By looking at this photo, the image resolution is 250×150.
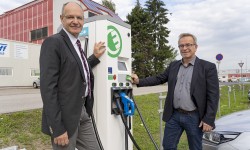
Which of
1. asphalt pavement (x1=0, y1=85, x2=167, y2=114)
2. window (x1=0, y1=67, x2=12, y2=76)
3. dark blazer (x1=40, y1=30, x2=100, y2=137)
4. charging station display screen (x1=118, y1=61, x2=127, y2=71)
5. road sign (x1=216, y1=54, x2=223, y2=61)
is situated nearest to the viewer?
dark blazer (x1=40, y1=30, x2=100, y2=137)

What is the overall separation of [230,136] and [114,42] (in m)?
1.85

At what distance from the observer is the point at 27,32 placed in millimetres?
35062

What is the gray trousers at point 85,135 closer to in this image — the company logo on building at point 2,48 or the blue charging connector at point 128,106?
the blue charging connector at point 128,106

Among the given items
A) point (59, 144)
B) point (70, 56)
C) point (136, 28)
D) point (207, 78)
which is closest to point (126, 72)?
point (207, 78)

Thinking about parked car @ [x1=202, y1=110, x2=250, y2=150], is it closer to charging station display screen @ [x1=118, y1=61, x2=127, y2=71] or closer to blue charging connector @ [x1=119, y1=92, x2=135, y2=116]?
blue charging connector @ [x1=119, y1=92, x2=135, y2=116]

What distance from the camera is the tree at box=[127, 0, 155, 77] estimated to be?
117ft

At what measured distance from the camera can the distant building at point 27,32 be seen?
23.4m

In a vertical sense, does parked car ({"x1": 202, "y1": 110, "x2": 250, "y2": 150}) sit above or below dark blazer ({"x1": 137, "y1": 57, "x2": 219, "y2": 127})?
below

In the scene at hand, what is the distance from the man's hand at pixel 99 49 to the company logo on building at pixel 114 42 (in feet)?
0.33

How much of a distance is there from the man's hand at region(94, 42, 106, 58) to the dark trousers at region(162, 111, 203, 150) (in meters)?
1.20

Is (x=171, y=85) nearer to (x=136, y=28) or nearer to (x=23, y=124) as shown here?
(x=23, y=124)

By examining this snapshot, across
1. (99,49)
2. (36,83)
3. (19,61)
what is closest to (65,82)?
(99,49)

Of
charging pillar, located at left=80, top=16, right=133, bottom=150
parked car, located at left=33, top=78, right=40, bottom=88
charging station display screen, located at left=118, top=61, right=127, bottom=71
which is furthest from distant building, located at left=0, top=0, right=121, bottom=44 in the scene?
charging pillar, located at left=80, top=16, right=133, bottom=150

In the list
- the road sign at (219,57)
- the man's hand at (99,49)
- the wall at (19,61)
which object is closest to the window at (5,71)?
the wall at (19,61)
